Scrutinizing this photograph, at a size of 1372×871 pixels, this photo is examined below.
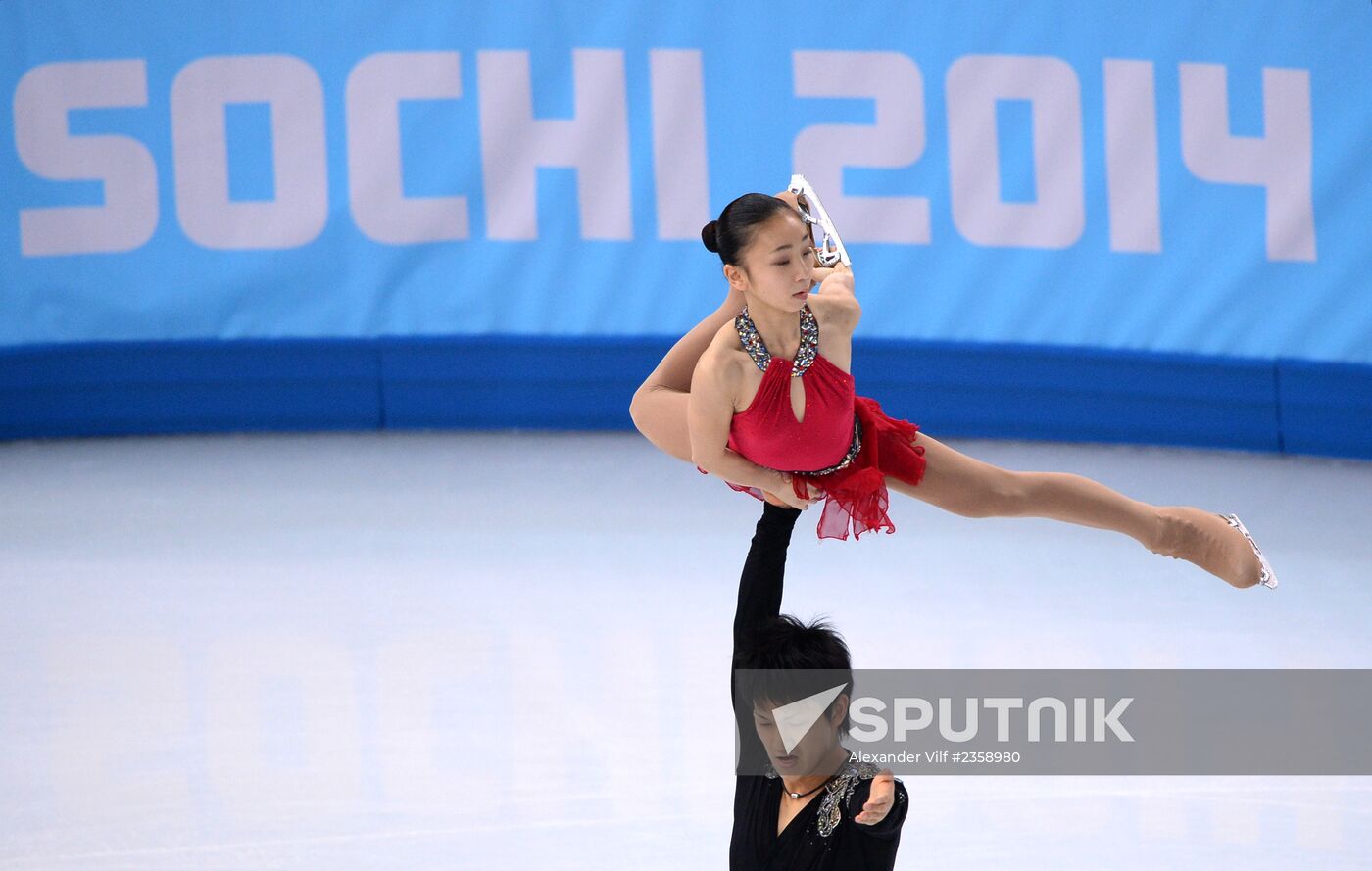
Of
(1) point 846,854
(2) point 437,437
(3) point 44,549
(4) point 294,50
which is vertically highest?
(4) point 294,50

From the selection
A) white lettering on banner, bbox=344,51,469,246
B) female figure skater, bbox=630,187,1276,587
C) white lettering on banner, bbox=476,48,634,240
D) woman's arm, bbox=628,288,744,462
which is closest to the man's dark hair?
female figure skater, bbox=630,187,1276,587

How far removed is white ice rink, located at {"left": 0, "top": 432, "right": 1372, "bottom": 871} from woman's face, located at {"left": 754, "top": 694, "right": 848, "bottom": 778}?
1.38 metres

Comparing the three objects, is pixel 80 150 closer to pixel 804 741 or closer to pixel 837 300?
pixel 837 300

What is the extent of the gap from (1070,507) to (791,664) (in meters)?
1.21

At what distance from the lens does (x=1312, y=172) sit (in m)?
6.62

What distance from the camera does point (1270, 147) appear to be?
21.9ft

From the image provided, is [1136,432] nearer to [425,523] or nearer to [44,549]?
[425,523]

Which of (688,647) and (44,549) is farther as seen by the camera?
(44,549)

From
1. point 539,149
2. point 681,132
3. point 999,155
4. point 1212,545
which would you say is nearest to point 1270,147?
point 999,155

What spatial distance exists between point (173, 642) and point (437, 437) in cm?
246

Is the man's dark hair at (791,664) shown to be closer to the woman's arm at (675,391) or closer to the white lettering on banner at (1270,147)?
the woman's arm at (675,391)

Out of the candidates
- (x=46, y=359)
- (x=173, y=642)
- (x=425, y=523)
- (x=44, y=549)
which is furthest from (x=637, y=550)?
(x=46, y=359)

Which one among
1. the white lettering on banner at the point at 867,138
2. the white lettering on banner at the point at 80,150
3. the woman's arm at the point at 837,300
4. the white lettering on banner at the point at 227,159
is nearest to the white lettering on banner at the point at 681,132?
the white lettering on banner at the point at 867,138

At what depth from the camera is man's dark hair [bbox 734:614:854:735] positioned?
Result: 2.53 meters
